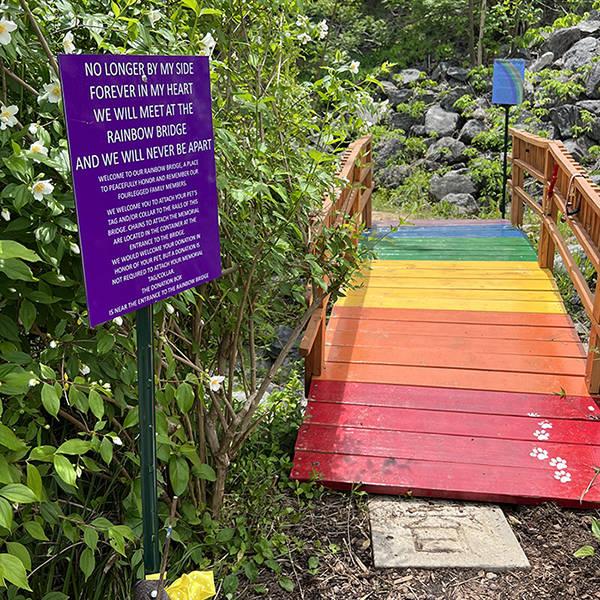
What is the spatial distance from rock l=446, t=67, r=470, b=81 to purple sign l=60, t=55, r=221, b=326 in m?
11.4

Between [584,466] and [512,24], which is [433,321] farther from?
[512,24]

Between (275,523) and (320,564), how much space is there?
0.27 m

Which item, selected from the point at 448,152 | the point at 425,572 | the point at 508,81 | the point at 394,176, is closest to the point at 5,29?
the point at 425,572

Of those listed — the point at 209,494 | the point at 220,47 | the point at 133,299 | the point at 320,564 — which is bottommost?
the point at 320,564

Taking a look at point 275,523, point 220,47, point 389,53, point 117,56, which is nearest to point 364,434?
point 275,523

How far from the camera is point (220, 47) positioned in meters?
2.47

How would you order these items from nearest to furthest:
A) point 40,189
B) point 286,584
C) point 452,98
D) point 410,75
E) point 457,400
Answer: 1. point 40,189
2. point 286,584
3. point 457,400
4. point 452,98
5. point 410,75

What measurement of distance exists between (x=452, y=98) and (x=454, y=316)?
8.02 metres

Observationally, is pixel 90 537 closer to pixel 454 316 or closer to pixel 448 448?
pixel 448 448

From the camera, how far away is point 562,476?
3.02 meters

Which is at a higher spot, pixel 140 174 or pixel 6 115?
pixel 6 115

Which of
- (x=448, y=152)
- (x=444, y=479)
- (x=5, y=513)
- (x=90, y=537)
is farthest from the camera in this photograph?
(x=448, y=152)

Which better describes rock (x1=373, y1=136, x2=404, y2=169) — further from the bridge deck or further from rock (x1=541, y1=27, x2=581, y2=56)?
the bridge deck

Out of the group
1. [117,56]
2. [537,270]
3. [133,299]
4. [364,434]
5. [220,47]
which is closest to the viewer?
[117,56]
